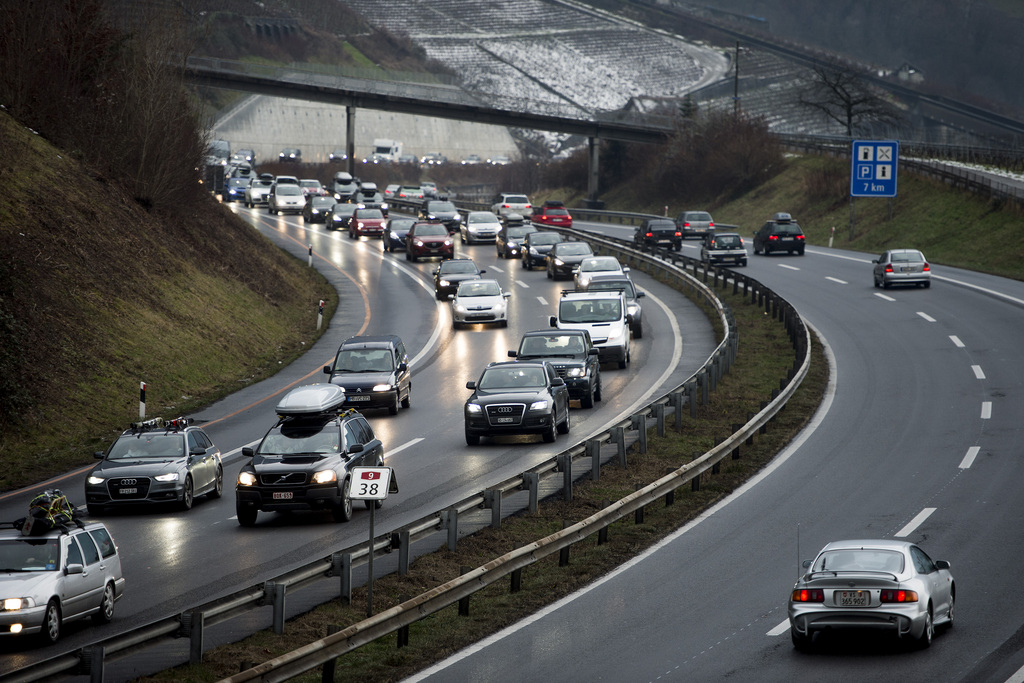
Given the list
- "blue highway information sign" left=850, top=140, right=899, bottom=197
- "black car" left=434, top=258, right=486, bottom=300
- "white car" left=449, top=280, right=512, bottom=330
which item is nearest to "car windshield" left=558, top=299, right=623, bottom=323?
"white car" left=449, top=280, right=512, bottom=330

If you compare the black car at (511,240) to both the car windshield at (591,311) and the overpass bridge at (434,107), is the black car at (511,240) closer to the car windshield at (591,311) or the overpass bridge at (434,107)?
the car windshield at (591,311)

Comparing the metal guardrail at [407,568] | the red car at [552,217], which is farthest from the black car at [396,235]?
the metal guardrail at [407,568]

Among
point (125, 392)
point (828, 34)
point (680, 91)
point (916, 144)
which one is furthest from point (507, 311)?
point (828, 34)

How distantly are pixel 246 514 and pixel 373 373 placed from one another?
10.2 metres

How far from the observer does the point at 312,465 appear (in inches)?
723

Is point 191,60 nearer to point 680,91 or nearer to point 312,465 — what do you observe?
point 312,465

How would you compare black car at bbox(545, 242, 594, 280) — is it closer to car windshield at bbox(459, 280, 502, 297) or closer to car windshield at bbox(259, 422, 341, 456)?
car windshield at bbox(459, 280, 502, 297)

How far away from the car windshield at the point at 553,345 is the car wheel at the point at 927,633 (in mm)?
16891

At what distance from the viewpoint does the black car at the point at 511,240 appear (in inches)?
2414

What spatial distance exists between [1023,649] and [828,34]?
199 metres

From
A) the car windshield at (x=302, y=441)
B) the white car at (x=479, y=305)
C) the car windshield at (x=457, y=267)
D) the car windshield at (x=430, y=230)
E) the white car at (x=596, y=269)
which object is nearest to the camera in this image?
the car windshield at (x=302, y=441)

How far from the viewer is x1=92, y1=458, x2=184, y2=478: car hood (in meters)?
19.5

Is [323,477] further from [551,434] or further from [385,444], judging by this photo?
[551,434]

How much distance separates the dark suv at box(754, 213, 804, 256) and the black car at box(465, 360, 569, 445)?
126 feet
